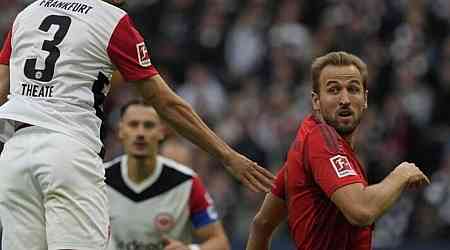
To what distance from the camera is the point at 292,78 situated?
14180 millimetres

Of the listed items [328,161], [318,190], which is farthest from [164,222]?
[328,161]

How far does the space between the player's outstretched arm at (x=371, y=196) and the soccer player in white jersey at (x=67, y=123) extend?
36cm

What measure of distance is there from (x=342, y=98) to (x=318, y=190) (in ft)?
1.50

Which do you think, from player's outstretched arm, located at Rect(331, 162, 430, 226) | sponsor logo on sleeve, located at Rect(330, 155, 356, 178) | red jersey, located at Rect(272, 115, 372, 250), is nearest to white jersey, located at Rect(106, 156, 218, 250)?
red jersey, located at Rect(272, 115, 372, 250)

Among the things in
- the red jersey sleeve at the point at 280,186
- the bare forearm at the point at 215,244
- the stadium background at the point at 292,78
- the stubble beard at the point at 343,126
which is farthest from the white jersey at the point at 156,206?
the stubble beard at the point at 343,126

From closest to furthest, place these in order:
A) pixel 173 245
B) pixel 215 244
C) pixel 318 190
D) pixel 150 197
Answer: pixel 318 190
pixel 173 245
pixel 215 244
pixel 150 197

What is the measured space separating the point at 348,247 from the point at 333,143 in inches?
21.7

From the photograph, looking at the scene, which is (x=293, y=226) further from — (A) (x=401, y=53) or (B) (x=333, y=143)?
(A) (x=401, y=53)

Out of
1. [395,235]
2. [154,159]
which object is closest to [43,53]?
[154,159]

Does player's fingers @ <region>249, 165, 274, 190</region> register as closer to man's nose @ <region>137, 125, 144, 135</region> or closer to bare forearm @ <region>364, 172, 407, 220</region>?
bare forearm @ <region>364, 172, 407, 220</region>

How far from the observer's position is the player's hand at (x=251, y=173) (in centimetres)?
558

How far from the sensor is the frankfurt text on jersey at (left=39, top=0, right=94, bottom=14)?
19.2 feet

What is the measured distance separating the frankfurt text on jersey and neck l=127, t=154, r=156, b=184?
299 centimetres

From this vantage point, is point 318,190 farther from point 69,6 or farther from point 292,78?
point 292,78
